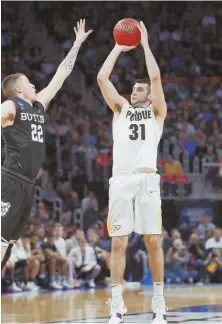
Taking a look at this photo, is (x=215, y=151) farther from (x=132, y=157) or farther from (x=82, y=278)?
(x=132, y=157)

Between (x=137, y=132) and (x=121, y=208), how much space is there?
794mm

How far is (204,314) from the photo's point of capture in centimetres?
955

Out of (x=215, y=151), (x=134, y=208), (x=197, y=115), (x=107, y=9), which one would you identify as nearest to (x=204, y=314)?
(x=134, y=208)

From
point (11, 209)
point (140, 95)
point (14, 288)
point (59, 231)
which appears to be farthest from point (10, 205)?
point (59, 231)

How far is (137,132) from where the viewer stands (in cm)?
843

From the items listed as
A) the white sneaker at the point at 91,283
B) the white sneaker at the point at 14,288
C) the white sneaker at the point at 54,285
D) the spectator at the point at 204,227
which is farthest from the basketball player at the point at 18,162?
the spectator at the point at 204,227

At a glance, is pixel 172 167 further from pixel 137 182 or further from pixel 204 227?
pixel 137 182

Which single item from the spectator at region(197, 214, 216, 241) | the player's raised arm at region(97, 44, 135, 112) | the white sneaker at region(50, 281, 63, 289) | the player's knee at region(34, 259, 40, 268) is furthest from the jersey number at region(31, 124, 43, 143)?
the spectator at region(197, 214, 216, 241)

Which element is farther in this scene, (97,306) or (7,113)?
(97,306)

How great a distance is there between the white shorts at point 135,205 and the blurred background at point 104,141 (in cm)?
774

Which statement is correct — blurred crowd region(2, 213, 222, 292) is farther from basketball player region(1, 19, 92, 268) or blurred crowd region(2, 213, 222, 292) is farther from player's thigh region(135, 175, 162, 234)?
basketball player region(1, 19, 92, 268)

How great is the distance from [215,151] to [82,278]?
5.51 m

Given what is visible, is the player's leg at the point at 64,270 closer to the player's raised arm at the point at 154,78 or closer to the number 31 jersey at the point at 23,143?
the player's raised arm at the point at 154,78

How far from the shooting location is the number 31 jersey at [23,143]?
747 centimetres
